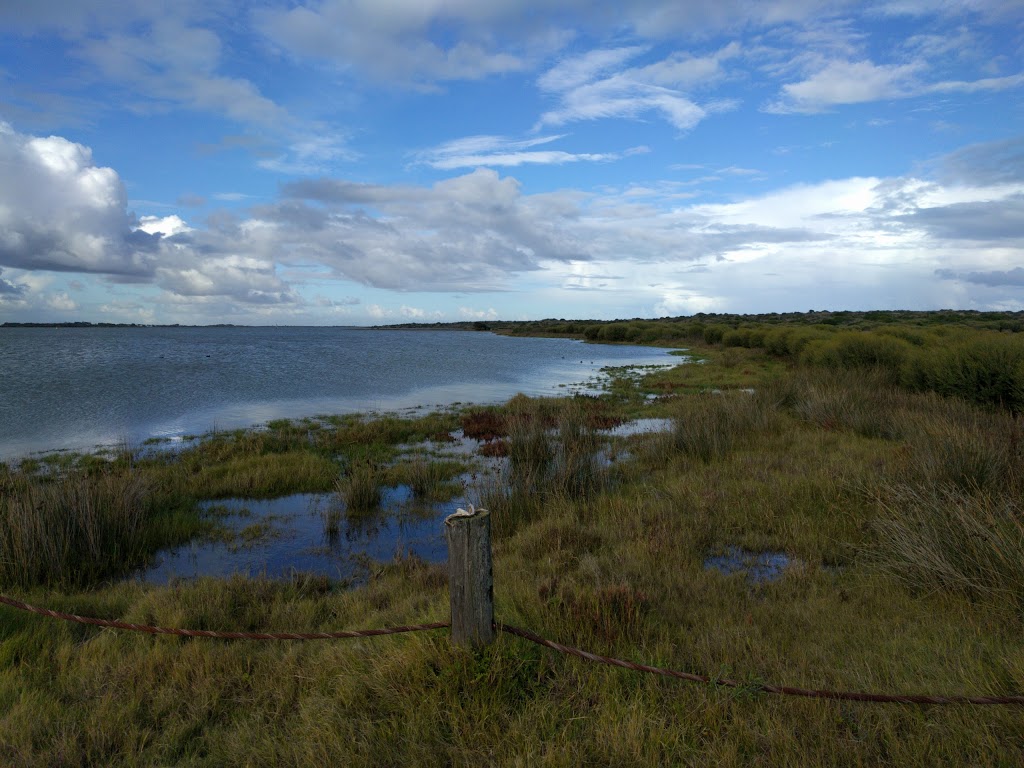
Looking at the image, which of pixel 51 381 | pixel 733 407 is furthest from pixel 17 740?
pixel 51 381

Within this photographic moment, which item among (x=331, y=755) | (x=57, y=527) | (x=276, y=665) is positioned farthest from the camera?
(x=57, y=527)

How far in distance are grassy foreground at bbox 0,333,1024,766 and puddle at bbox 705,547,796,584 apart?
14 cm

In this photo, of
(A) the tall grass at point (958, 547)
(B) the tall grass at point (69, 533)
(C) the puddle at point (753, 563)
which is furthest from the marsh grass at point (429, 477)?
(A) the tall grass at point (958, 547)

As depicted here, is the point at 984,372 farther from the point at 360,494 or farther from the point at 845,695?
the point at 360,494

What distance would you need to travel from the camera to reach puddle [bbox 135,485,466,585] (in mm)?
7918

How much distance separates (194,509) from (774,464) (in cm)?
1040

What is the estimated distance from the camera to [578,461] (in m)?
10.3

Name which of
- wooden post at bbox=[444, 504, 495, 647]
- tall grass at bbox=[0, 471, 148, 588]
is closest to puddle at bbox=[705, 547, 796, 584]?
wooden post at bbox=[444, 504, 495, 647]

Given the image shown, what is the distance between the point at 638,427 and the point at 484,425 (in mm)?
4871

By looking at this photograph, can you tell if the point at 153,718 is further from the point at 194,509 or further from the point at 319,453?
the point at 319,453

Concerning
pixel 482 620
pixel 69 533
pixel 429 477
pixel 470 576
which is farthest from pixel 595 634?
pixel 429 477

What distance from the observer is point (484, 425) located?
61.0 feet

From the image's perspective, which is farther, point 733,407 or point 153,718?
point 733,407

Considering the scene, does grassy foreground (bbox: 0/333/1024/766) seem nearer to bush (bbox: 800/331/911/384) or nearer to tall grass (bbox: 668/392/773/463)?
tall grass (bbox: 668/392/773/463)
